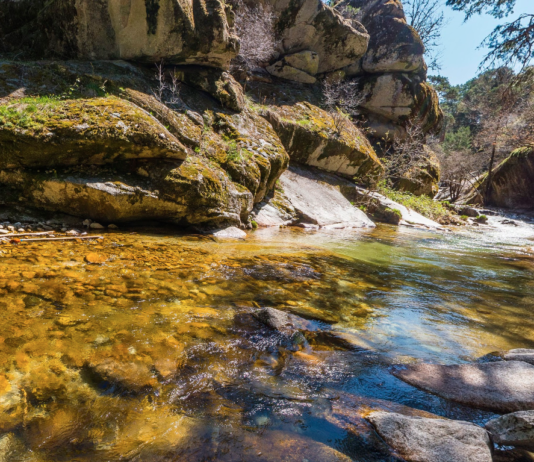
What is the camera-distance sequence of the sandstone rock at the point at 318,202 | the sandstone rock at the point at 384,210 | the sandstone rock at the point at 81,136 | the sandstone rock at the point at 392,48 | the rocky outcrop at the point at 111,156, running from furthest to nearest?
the sandstone rock at the point at 392,48 → the sandstone rock at the point at 384,210 → the sandstone rock at the point at 318,202 → the rocky outcrop at the point at 111,156 → the sandstone rock at the point at 81,136

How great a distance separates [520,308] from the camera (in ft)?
12.8

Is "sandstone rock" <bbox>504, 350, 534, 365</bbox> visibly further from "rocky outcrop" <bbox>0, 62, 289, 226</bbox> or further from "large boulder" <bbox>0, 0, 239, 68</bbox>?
"large boulder" <bbox>0, 0, 239, 68</bbox>

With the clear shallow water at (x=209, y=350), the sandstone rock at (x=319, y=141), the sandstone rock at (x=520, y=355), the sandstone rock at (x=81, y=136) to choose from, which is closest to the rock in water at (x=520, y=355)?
the sandstone rock at (x=520, y=355)

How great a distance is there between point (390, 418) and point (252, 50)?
54.8 feet

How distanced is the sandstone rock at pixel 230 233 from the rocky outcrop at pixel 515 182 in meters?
28.9

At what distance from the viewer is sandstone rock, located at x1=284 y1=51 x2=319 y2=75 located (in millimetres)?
17438

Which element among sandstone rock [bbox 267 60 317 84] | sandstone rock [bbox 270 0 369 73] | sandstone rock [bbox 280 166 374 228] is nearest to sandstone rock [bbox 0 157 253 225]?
sandstone rock [bbox 280 166 374 228]

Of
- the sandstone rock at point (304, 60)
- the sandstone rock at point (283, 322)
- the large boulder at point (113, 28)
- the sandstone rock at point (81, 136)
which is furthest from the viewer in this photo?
the sandstone rock at point (304, 60)

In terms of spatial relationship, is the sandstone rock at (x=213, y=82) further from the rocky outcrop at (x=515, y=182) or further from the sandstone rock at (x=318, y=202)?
the rocky outcrop at (x=515, y=182)

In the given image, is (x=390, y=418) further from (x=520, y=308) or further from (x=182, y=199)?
(x=182, y=199)

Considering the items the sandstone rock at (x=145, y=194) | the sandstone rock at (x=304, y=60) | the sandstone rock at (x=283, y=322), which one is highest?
the sandstone rock at (x=304, y=60)

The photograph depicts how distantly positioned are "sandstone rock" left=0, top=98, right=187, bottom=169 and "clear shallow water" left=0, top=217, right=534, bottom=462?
2.07 meters

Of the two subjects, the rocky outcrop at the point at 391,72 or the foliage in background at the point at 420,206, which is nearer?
the foliage in background at the point at 420,206

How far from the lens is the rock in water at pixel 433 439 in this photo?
1.45 metres
